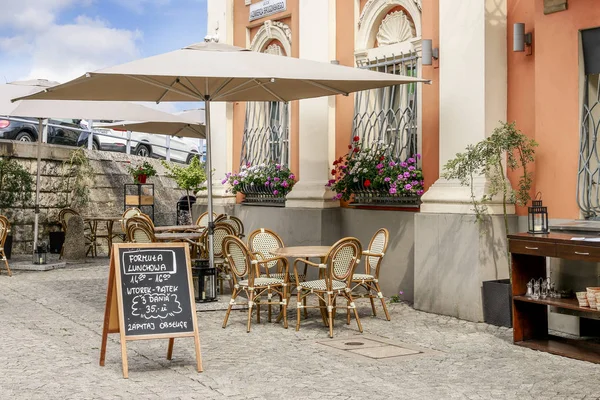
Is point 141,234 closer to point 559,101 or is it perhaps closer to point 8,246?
point 559,101

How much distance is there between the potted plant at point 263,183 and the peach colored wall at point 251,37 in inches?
10.4

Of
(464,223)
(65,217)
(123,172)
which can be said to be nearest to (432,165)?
(464,223)

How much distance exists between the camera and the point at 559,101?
318 inches

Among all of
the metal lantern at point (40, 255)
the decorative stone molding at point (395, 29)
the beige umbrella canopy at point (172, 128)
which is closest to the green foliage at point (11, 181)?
the metal lantern at point (40, 255)

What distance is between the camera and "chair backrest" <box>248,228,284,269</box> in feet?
31.5

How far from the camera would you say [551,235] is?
7.38 meters

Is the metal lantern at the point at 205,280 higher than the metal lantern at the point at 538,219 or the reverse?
the reverse

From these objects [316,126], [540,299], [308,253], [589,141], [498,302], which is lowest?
[498,302]

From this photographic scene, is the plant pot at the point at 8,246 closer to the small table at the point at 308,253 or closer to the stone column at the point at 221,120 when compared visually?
the stone column at the point at 221,120

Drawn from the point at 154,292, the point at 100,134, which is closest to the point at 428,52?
the point at 154,292

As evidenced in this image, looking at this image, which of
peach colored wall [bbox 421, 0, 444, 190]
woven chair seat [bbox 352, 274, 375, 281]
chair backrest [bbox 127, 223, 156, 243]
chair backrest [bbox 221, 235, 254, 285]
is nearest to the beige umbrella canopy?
chair backrest [bbox 127, 223, 156, 243]

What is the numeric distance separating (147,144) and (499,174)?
15.4m

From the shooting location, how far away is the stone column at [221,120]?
13.8 m

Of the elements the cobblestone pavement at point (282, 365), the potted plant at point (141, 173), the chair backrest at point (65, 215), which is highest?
the potted plant at point (141, 173)
